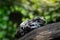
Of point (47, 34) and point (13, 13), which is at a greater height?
point (13, 13)

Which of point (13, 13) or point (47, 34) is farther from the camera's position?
point (13, 13)

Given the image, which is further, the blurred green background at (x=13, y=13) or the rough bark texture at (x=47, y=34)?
the blurred green background at (x=13, y=13)

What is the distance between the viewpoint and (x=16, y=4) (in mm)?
4605

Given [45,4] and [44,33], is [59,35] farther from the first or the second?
[45,4]

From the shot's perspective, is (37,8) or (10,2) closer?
(37,8)

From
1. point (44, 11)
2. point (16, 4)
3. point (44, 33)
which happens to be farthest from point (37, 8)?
point (44, 33)

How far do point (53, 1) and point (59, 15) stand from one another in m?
0.33

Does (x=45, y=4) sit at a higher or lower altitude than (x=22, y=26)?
higher

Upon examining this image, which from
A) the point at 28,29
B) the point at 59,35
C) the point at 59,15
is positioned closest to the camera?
the point at 59,35

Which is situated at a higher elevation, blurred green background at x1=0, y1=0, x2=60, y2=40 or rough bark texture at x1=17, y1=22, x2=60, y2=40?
blurred green background at x1=0, y1=0, x2=60, y2=40

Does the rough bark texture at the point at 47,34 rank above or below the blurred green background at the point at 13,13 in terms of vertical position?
below

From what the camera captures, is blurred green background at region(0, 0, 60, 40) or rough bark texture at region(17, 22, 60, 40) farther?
blurred green background at region(0, 0, 60, 40)

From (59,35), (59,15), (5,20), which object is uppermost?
(5,20)

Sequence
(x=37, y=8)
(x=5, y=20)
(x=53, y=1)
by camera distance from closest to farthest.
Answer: (x=53, y=1) → (x=37, y=8) → (x=5, y=20)
